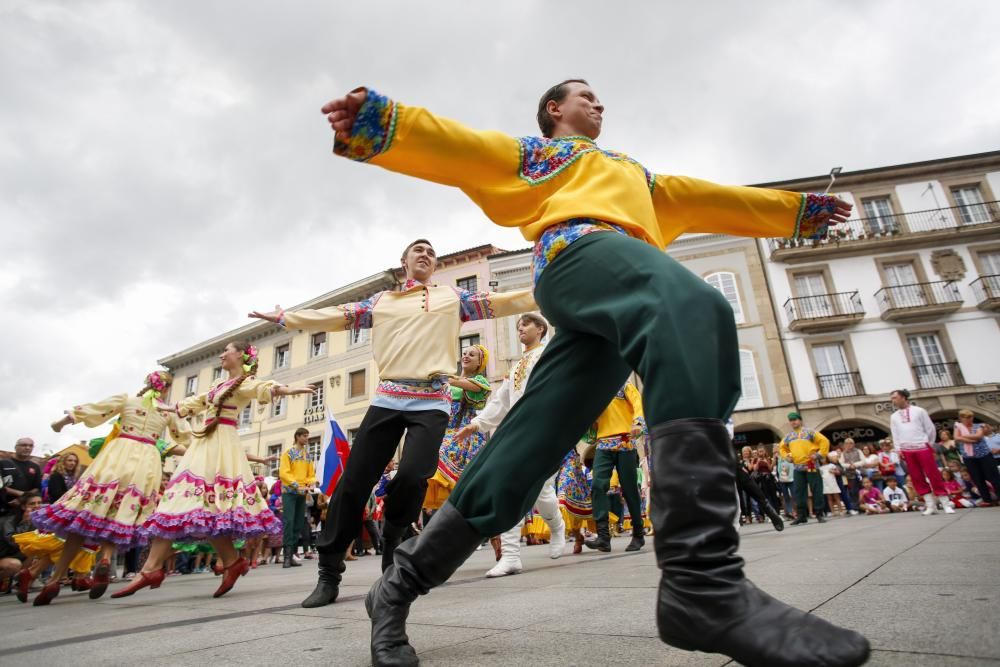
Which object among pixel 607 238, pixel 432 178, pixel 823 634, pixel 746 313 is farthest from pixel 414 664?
pixel 746 313

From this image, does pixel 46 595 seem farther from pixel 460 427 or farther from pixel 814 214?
pixel 814 214

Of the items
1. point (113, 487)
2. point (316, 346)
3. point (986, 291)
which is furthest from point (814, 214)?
point (316, 346)

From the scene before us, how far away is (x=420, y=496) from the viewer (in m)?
3.31

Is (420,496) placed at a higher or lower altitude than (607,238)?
lower

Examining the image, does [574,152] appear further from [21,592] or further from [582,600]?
[21,592]

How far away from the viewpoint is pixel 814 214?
2.17m

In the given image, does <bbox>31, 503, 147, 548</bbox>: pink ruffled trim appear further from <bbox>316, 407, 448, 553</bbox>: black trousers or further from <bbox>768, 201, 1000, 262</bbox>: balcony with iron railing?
<bbox>768, 201, 1000, 262</bbox>: balcony with iron railing

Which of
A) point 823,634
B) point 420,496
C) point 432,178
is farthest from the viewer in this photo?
point 420,496

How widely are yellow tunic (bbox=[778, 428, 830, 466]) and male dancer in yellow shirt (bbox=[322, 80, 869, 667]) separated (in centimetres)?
884

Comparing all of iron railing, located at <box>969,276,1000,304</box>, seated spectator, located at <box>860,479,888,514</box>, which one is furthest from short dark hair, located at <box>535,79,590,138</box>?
iron railing, located at <box>969,276,1000,304</box>

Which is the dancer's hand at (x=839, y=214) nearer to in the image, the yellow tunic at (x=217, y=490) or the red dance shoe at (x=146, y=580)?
the yellow tunic at (x=217, y=490)

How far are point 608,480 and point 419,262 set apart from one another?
10.6 feet

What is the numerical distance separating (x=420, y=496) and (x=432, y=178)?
2166mm

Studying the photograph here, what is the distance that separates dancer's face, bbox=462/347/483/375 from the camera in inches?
206
